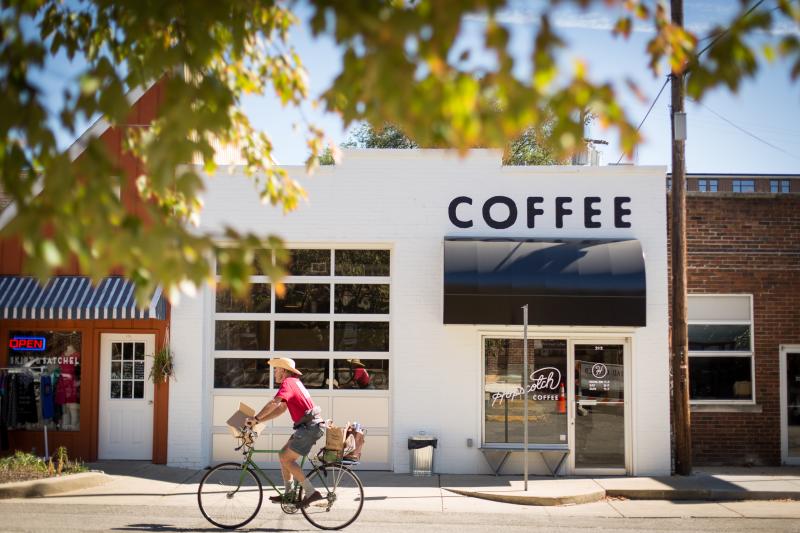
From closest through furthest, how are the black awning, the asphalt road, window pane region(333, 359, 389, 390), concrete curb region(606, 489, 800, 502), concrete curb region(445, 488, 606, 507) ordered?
the asphalt road → concrete curb region(445, 488, 606, 507) → concrete curb region(606, 489, 800, 502) → the black awning → window pane region(333, 359, 389, 390)

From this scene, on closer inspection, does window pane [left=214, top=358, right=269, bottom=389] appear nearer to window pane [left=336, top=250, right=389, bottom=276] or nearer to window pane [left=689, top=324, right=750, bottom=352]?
window pane [left=336, top=250, right=389, bottom=276]

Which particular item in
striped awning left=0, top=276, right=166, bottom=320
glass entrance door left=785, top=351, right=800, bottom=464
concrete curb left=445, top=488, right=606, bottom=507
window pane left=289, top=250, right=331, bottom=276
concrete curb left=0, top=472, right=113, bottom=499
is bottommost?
concrete curb left=445, top=488, right=606, bottom=507

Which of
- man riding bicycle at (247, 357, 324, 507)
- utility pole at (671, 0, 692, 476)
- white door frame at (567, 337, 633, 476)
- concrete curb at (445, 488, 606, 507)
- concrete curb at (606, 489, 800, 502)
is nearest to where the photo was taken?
man riding bicycle at (247, 357, 324, 507)

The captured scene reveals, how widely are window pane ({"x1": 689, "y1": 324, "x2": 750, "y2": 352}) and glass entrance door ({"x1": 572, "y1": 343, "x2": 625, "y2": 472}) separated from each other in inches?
73.5

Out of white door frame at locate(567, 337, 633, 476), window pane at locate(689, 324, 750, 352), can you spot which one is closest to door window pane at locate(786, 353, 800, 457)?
window pane at locate(689, 324, 750, 352)

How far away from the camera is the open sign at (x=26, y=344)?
13906mm

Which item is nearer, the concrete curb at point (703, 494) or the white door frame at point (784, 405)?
the concrete curb at point (703, 494)

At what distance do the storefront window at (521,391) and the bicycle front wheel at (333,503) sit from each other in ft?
12.7

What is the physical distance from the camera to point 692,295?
565 inches

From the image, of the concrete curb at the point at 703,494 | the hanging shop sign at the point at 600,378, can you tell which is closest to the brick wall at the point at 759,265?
the hanging shop sign at the point at 600,378

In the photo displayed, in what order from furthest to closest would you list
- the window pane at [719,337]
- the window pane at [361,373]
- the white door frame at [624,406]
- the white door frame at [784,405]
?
the window pane at [719,337], the white door frame at [784,405], the window pane at [361,373], the white door frame at [624,406]

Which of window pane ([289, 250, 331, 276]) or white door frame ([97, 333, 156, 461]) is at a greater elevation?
window pane ([289, 250, 331, 276])

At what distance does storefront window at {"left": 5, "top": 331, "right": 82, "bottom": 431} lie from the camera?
1337 centimetres

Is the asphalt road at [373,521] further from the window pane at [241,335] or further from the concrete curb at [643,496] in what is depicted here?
the window pane at [241,335]
